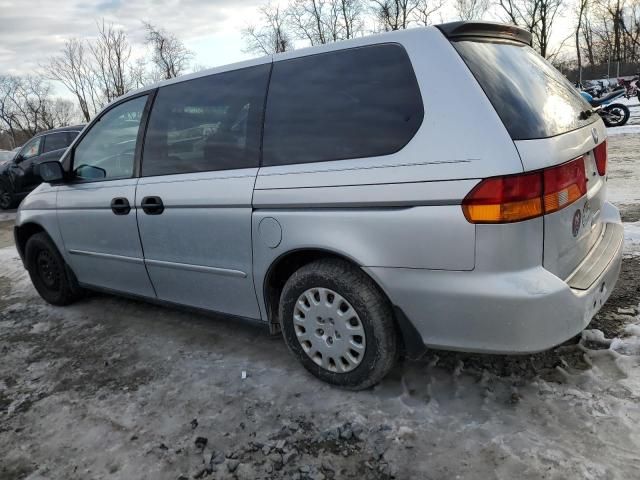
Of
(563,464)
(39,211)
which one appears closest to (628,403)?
(563,464)

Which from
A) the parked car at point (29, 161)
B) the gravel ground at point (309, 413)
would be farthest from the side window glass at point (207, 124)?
the parked car at point (29, 161)

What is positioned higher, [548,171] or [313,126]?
[313,126]

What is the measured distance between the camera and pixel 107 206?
143 inches

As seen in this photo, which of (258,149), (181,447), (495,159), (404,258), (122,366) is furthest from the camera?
(122,366)

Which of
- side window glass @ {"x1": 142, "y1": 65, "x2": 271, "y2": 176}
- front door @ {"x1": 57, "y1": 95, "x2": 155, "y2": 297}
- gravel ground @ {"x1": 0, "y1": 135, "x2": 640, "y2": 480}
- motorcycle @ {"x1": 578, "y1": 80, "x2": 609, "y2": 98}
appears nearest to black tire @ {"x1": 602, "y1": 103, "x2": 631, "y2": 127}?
motorcycle @ {"x1": 578, "y1": 80, "x2": 609, "y2": 98}

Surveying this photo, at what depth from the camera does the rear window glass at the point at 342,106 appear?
7.67 ft

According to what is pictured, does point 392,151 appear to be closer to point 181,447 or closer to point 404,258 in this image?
point 404,258

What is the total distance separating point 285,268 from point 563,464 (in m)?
1.63

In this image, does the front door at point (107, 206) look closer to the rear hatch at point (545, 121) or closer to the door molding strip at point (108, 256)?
the door molding strip at point (108, 256)

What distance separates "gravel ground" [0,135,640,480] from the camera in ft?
7.17

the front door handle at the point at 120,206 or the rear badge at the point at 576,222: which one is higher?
the front door handle at the point at 120,206

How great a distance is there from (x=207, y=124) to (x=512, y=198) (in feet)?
6.23

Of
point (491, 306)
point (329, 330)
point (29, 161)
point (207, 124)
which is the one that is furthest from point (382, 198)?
point (29, 161)

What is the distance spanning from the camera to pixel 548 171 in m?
2.12
